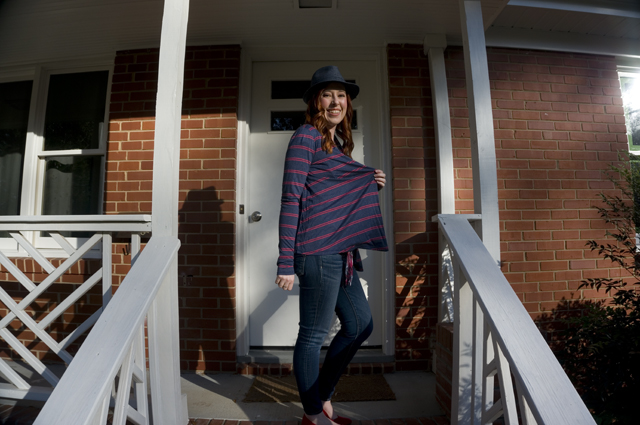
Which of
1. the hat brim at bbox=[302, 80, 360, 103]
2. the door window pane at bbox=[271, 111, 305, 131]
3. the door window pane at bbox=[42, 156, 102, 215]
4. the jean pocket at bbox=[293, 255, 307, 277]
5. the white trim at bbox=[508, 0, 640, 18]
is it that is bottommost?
A: the jean pocket at bbox=[293, 255, 307, 277]

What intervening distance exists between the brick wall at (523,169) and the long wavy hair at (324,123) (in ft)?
3.37

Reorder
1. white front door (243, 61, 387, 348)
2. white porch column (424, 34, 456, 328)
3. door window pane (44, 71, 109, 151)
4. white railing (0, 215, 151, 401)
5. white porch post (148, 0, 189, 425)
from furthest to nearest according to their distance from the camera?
door window pane (44, 71, 109, 151) < white front door (243, 61, 387, 348) < white porch column (424, 34, 456, 328) < white railing (0, 215, 151, 401) < white porch post (148, 0, 189, 425)

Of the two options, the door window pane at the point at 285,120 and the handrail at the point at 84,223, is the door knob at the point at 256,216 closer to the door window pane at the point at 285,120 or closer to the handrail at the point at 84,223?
the door window pane at the point at 285,120

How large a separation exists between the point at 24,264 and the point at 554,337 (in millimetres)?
4271

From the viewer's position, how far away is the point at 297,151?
1.62 metres

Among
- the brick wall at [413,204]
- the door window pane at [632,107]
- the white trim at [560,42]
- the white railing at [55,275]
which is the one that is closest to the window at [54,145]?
the white railing at [55,275]

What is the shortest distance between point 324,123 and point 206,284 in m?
1.71

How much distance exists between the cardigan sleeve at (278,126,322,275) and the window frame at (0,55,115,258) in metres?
2.20

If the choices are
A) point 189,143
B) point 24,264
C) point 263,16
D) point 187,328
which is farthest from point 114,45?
point 187,328

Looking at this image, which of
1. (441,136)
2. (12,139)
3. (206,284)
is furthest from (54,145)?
(441,136)

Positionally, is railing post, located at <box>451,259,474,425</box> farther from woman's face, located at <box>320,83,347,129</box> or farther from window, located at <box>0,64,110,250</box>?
window, located at <box>0,64,110,250</box>

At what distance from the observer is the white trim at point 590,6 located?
2744mm

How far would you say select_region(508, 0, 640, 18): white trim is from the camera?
274 cm

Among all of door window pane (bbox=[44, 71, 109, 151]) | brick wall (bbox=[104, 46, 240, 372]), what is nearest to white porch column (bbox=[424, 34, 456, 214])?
brick wall (bbox=[104, 46, 240, 372])
